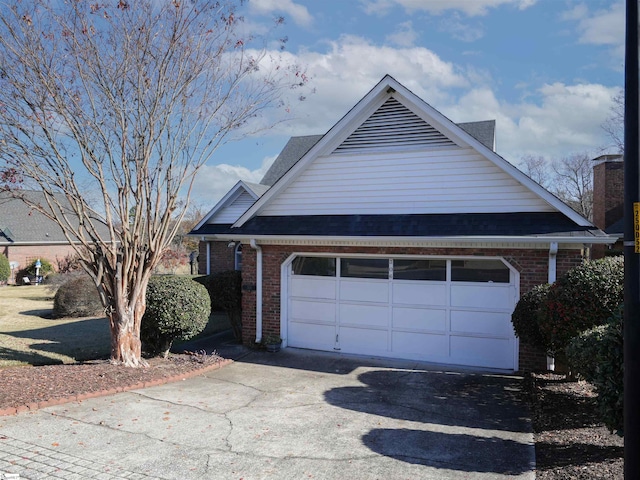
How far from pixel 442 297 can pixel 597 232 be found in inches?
127

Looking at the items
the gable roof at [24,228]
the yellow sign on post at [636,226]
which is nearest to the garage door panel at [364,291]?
the yellow sign on post at [636,226]

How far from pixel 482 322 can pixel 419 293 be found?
145cm

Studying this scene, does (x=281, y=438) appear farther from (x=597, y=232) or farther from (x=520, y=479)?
(x=597, y=232)

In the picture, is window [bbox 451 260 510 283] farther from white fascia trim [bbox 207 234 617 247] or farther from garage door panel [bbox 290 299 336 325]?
garage door panel [bbox 290 299 336 325]

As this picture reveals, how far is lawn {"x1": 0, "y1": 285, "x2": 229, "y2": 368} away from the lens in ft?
36.9

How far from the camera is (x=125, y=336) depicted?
9508 millimetres

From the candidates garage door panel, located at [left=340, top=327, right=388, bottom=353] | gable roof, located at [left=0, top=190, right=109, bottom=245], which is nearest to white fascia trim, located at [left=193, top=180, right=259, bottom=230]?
garage door panel, located at [left=340, top=327, right=388, bottom=353]

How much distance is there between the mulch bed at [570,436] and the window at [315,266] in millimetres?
4948

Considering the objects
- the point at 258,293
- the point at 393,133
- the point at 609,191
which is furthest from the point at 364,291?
the point at 609,191

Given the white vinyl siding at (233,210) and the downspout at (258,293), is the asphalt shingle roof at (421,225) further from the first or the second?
the white vinyl siding at (233,210)

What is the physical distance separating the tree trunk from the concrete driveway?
1348 millimetres

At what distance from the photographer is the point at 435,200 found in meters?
10.7

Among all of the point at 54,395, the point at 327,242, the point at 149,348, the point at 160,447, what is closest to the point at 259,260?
the point at 327,242

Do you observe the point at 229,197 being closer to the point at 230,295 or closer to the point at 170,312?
the point at 230,295
